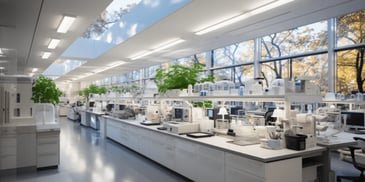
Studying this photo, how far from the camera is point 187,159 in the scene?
390cm

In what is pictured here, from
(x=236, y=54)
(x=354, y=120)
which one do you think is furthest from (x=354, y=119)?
(x=236, y=54)

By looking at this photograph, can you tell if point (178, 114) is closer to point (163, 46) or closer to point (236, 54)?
point (163, 46)

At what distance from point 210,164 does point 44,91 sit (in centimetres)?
412

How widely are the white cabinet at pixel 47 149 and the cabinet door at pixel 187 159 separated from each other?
2.51m

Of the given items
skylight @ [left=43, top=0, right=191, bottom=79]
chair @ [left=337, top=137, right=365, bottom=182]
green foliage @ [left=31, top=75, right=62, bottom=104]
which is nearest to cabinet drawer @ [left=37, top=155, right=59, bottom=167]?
green foliage @ [left=31, top=75, right=62, bottom=104]

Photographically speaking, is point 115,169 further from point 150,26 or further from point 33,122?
point 150,26

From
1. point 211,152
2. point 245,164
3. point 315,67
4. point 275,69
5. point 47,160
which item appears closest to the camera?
point 245,164

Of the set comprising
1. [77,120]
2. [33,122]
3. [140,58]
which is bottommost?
[77,120]

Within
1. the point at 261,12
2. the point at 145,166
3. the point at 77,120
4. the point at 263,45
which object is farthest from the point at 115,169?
the point at 77,120

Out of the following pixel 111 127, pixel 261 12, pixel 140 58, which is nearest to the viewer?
pixel 261 12

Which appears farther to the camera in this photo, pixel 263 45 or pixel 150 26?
pixel 263 45

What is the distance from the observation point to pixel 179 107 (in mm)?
5023

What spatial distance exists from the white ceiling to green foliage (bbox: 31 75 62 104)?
482 millimetres

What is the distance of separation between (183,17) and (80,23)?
188cm
